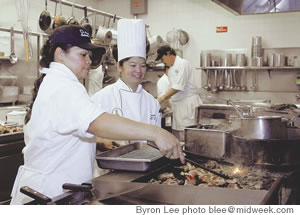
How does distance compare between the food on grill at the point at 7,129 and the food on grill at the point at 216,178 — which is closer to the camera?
the food on grill at the point at 216,178

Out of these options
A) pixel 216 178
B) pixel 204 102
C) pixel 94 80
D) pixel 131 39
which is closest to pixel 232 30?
pixel 204 102

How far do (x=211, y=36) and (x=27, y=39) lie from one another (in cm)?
381

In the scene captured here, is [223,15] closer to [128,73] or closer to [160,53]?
[160,53]

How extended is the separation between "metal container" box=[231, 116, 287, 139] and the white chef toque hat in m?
0.99

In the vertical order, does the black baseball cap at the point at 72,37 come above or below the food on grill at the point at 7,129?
above

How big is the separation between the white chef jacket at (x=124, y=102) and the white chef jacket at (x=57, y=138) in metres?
0.75

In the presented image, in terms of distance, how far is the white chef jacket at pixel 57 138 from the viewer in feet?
4.83

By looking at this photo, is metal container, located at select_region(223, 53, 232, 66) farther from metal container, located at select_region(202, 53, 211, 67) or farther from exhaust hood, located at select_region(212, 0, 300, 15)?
exhaust hood, located at select_region(212, 0, 300, 15)

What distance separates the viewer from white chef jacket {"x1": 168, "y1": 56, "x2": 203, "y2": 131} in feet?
17.0

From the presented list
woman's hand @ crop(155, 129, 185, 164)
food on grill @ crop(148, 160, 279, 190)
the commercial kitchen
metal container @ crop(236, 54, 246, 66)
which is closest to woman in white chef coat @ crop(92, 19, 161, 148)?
the commercial kitchen

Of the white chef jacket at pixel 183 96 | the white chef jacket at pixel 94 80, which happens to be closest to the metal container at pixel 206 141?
the white chef jacket at pixel 183 96

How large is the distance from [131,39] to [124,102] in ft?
1.61

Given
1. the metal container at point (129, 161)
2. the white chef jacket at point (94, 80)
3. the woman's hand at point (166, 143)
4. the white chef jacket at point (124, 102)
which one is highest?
the white chef jacket at point (94, 80)

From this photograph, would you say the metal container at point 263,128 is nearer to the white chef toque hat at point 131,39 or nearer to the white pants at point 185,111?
the white chef toque hat at point 131,39
